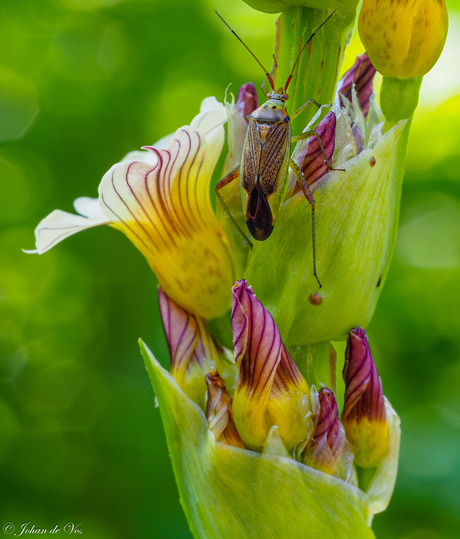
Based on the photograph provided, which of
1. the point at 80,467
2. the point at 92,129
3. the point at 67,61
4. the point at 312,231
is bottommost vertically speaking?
the point at 80,467

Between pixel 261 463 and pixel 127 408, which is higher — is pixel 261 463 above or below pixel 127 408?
above

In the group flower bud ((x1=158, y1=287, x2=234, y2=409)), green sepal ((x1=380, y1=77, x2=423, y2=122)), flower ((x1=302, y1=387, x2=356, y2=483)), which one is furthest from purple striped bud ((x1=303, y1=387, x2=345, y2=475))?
green sepal ((x1=380, y1=77, x2=423, y2=122))

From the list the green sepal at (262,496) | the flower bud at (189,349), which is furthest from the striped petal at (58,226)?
the green sepal at (262,496)

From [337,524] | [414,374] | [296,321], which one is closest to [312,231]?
[296,321]

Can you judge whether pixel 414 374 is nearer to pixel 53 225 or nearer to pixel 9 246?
pixel 53 225

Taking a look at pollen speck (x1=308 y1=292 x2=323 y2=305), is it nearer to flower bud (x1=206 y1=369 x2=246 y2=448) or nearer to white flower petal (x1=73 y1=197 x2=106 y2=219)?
flower bud (x1=206 y1=369 x2=246 y2=448)

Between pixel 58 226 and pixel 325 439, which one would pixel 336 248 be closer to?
pixel 325 439

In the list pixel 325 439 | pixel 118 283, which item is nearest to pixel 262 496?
pixel 325 439
